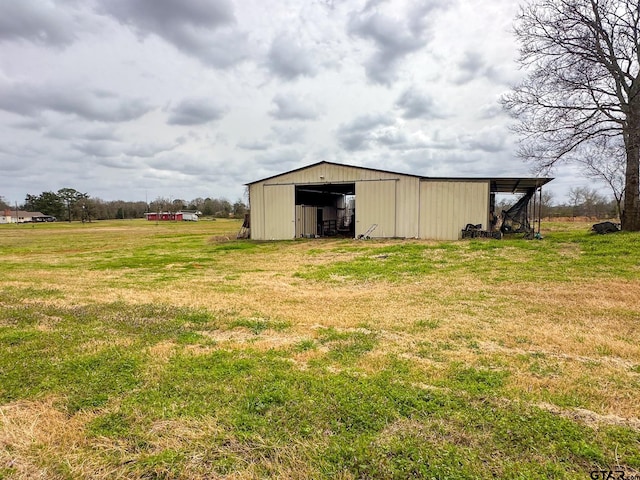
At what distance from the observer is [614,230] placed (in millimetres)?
15703

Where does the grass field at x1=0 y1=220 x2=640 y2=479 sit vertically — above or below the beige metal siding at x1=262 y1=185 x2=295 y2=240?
below

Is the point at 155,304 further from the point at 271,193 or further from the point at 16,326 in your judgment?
the point at 271,193

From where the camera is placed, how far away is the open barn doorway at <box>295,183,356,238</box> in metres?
22.1

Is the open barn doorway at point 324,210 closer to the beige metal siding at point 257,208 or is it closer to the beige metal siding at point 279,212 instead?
the beige metal siding at point 279,212

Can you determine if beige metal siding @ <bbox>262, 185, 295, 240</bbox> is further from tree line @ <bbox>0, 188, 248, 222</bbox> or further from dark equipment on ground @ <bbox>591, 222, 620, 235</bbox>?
tree line @ <bbox>0, 188, 248, 222</bbox>

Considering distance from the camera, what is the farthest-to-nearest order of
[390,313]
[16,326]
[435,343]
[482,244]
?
1. [482,244]
2. [390,313]
3. [16,326]
4. [435,343]

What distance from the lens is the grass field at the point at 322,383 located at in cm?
246

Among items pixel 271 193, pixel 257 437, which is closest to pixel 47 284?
pixel 257 437

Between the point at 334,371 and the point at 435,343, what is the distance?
1.49m

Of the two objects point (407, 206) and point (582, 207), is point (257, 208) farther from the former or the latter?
point (582, 207)

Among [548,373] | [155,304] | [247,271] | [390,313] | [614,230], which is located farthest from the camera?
[614,230]

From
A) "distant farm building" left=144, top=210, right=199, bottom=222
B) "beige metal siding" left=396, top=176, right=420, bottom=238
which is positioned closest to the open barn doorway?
"beige metal siding" left=396, top=176, right=420, bottom=238

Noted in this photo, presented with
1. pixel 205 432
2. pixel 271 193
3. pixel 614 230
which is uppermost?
pixel 271 193

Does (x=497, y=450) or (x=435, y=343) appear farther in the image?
(x=435, y=343)
